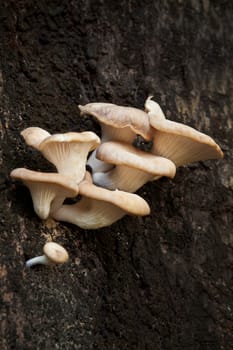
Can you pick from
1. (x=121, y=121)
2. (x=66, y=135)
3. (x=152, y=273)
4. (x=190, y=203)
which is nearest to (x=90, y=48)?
(x=121, y=121)

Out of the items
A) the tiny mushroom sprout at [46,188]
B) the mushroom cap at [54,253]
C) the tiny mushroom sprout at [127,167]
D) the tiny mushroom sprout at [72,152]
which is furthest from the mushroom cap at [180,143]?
the mushroom cap at [54,253]

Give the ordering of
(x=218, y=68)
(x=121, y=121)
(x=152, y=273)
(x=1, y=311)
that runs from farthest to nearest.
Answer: (x=218, y=68)
(x=152, y=273)
(x=121, y=121)
(x=1, y=311)

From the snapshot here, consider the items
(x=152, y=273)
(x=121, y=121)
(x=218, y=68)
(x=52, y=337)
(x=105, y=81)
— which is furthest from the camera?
(x=218, y=68)

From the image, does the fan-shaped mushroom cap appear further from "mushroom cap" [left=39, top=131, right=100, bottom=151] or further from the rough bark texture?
the rough bark texture

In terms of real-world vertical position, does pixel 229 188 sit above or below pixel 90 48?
below

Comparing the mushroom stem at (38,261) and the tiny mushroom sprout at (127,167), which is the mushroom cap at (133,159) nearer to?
the tiny mushroom sprout at (127,167)

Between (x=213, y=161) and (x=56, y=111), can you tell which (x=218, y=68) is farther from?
(x=56, y=111)

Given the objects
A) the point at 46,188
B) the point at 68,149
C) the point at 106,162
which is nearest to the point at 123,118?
the point at 106,162

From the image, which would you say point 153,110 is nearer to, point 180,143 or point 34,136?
point 180,143
